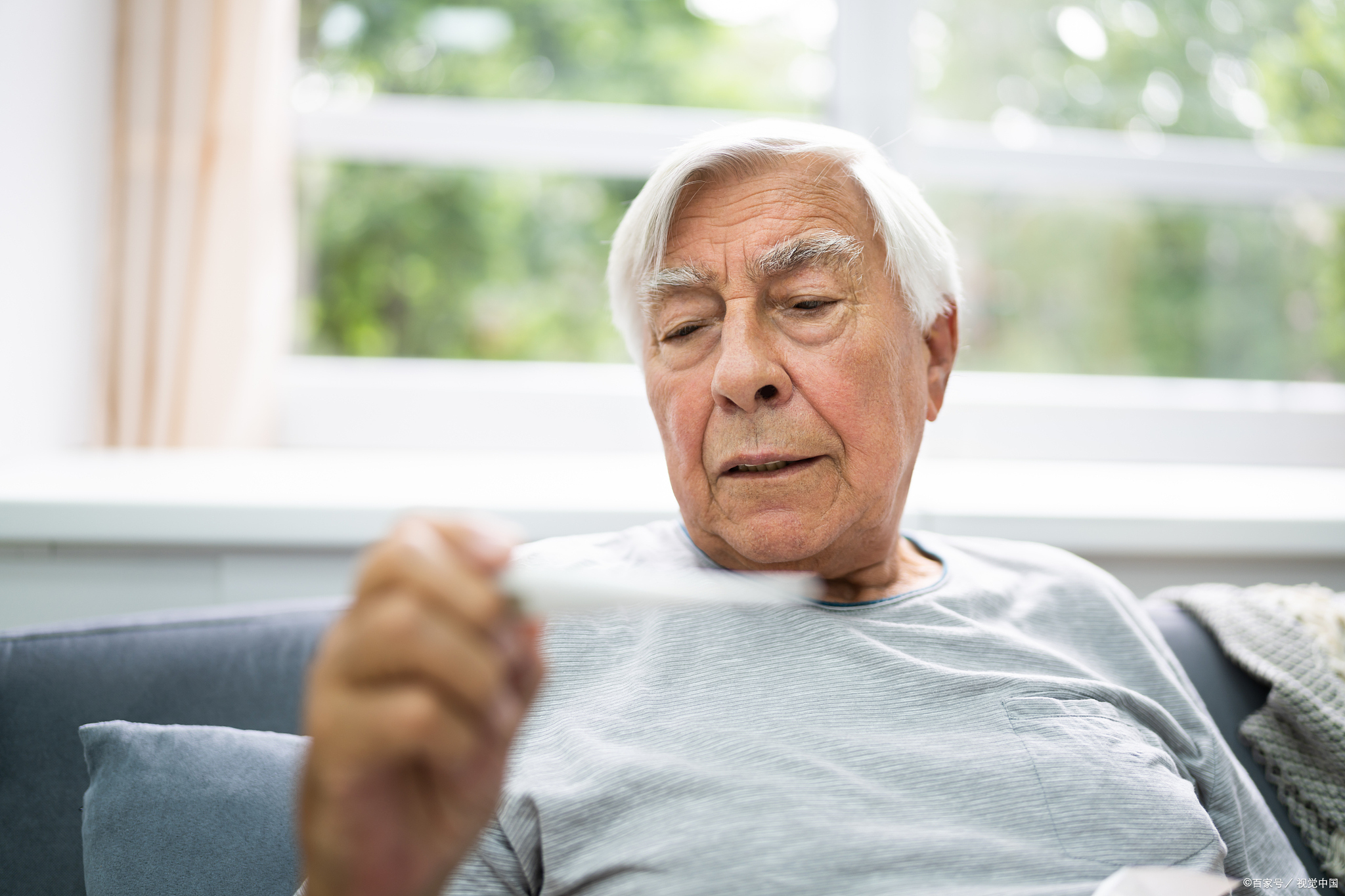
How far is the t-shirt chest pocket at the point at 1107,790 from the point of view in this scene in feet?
2.93

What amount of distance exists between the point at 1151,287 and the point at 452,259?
1.90m

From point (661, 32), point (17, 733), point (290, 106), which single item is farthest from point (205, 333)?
point (661, 32)

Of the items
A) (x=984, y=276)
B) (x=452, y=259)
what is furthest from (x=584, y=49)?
Answer: (x=984, y=276)

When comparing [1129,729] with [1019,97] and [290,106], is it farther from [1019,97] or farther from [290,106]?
[290,106]

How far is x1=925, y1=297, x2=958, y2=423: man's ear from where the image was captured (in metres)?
1.19

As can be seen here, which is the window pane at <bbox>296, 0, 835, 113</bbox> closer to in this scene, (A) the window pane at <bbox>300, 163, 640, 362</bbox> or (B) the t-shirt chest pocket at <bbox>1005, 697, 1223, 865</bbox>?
(A) the window pane at <bbox>300, 163, 640, 362</bbox>

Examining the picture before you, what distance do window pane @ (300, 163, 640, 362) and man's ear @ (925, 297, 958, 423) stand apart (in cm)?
122

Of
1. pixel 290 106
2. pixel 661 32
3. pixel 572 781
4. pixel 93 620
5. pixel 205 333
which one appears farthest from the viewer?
pixel 661 32

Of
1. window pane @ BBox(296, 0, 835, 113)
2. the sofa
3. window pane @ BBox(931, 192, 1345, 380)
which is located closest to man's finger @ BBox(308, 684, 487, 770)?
the sofa

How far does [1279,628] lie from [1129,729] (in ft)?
1.59

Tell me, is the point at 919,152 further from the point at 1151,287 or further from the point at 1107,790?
the point at 1107,790

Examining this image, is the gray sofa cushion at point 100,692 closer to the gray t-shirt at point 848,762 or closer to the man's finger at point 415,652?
the gray t-shirt at point 848,762

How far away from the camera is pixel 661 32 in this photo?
2.26 meters

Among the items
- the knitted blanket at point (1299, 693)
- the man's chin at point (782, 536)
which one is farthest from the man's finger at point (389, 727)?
the knitted blanket at point (1299, 693)
